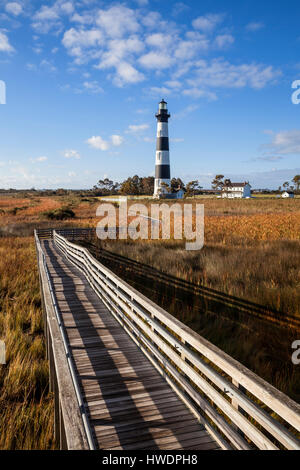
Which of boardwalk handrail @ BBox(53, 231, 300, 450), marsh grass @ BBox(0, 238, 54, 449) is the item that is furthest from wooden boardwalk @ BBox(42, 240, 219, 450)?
marsh grass @ BBox(0, 238, 54, 449)

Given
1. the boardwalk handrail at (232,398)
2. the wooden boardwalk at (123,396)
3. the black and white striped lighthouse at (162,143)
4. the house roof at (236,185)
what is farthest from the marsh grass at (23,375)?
the house roof at (236,185)

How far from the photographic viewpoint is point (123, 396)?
4.38 meters

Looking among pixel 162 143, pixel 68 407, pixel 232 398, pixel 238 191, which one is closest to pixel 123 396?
pixel 68 407

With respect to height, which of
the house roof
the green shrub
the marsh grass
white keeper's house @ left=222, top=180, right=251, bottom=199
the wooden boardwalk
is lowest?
the marsh grass

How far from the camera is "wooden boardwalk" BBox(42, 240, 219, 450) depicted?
140 inches

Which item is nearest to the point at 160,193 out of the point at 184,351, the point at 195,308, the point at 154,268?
the point at 154,268

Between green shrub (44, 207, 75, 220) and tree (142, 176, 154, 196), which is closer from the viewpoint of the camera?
green shrub (44, 207, 75, 220)

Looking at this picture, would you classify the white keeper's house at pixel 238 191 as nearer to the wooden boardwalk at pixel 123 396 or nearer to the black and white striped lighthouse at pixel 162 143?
the black and white striped lighthouse at pixel 162 143

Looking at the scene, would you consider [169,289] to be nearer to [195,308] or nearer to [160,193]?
[195,308]

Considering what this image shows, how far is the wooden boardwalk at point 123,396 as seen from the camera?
355 cm

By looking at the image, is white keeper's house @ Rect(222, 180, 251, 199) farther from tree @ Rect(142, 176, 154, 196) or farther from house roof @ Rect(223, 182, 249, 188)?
tree @ Rect(142, 176, 154, 196)

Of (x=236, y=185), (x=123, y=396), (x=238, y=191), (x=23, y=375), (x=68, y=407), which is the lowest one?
(x=23, y=375)

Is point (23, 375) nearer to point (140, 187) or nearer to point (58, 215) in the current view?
point (58, 215)
